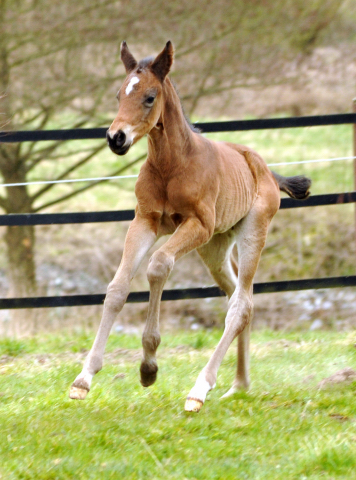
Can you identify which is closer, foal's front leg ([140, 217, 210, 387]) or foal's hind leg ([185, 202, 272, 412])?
foal's front leg ([140, 217, 210, 387])

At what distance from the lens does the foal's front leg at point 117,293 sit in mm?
3085

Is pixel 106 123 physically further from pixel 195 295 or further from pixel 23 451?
pixel 23 451

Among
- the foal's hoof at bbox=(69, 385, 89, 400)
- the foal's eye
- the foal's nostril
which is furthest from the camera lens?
the foal's eye

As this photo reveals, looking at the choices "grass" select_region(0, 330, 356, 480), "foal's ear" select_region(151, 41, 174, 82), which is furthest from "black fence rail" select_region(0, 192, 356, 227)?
"foal's ear" select_region(151, 41, 174, 82)

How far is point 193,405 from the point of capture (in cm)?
324

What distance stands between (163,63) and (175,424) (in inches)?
73.9

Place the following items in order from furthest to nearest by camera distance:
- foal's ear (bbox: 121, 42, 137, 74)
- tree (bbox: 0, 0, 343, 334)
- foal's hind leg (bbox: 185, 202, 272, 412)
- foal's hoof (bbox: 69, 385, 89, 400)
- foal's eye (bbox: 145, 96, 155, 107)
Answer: tree (bbox: 0, 0, 343, 334)
foal's hind leg (bbox: 185, 202, 272, 412)
foal's ear (bbox: 121, 42, 137, 74)
foal's eye (bbox: 145, 96, 155, 107)
foal's hoof (bbox: 69, 385, 89, 400)

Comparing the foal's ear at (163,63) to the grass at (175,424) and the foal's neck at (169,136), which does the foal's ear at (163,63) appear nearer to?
the foal's neck at (169,136)

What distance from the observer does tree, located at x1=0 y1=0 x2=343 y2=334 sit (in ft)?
24.9

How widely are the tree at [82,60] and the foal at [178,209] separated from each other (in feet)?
12.7

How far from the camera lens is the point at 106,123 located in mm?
7836

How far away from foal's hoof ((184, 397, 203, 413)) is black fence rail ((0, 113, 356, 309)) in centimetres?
219

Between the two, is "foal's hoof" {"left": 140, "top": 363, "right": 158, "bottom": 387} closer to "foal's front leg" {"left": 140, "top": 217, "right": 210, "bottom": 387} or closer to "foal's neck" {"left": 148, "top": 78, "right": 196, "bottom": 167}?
"foal's front leg" {"left": 140, "top": 217, "right": 210, "bottom": 387}

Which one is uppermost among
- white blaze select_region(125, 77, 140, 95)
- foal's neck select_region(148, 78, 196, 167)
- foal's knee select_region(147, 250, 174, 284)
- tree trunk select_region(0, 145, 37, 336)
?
A: white blaze select_region(125, 77, 140, 95)
